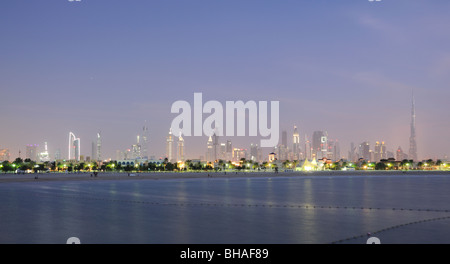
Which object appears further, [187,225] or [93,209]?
[93,209]

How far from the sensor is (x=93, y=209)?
2611 cm

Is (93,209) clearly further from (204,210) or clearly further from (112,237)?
(112,237)

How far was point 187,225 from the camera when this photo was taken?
62.5 feet

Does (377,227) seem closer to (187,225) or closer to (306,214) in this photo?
(306,214)
